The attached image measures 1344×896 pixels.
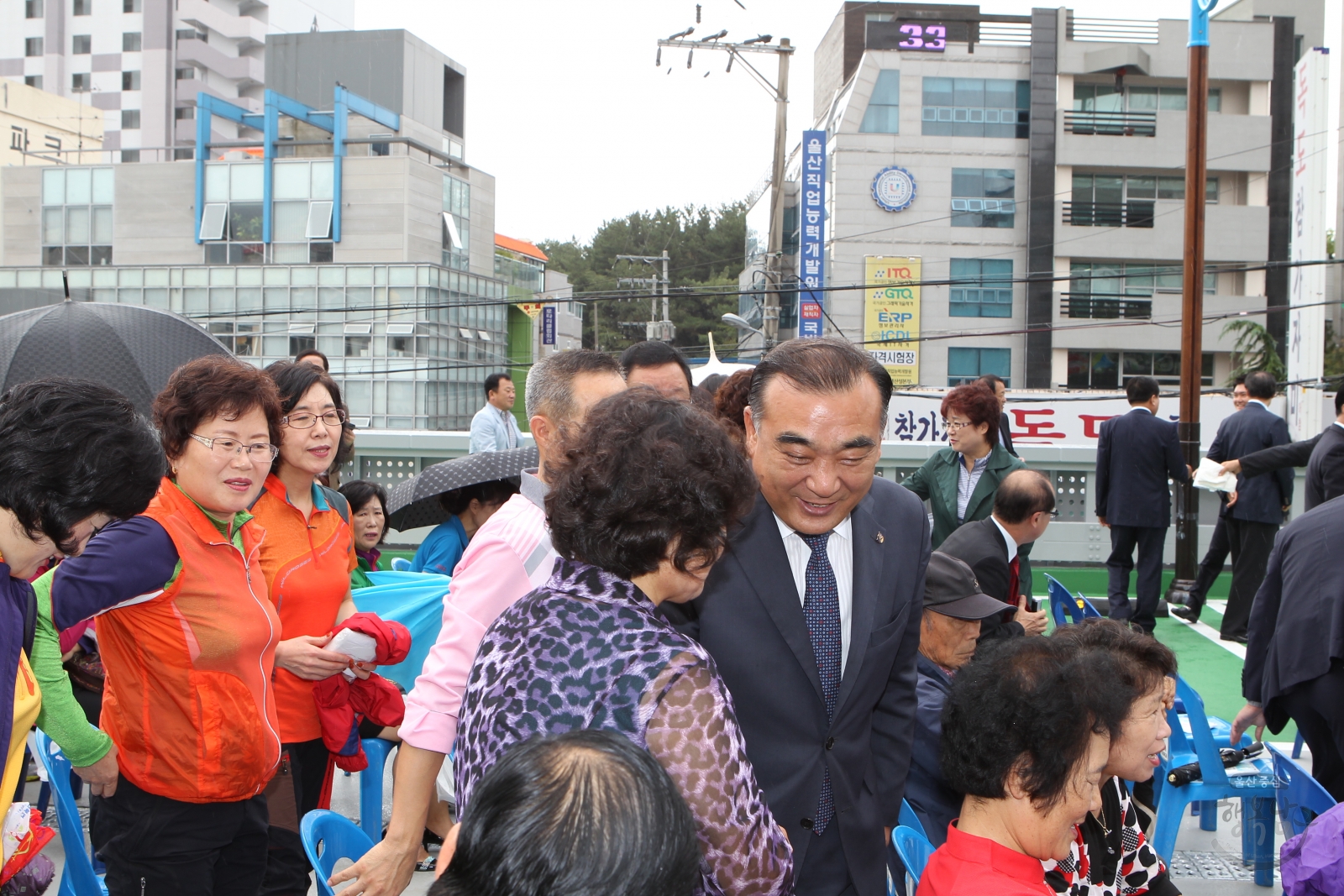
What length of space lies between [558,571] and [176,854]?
1.49 meters

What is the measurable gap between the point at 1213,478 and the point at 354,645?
5799 millimetres

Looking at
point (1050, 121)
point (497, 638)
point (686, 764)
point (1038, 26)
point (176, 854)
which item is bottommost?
point (176, 854)

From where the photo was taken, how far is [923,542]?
233 cm

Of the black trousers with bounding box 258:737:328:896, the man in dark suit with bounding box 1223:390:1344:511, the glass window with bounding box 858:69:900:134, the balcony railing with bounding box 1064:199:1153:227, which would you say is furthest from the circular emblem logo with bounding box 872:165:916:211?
the black trousers with bounding box 258:737:328:896

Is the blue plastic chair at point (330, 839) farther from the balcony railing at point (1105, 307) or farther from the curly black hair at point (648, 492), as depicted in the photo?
the balcony railing at point (1105, 307)

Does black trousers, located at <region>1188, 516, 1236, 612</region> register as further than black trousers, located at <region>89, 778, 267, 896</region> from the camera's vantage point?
Yes

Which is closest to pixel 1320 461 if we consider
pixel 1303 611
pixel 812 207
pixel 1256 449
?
pixel 1256 449

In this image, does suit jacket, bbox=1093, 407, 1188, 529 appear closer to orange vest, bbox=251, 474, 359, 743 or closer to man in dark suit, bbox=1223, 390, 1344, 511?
man in dark suit, bbox=1223, 390, 1344, 511

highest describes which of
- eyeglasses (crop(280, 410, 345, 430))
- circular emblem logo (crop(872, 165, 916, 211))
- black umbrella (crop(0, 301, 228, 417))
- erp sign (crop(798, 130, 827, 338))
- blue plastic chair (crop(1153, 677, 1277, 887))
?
circular emblem logo (crop(872, 165, 916, 211))

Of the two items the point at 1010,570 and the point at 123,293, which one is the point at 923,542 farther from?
the point at 123,293

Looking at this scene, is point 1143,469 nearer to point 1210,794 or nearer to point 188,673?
point 1210,794

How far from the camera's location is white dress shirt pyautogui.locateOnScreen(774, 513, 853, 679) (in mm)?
2168

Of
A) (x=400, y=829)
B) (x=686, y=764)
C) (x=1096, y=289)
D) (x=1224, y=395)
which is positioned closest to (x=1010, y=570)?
(x=400, y=829)

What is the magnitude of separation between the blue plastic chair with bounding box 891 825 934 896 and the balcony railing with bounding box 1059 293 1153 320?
34.4 meters
